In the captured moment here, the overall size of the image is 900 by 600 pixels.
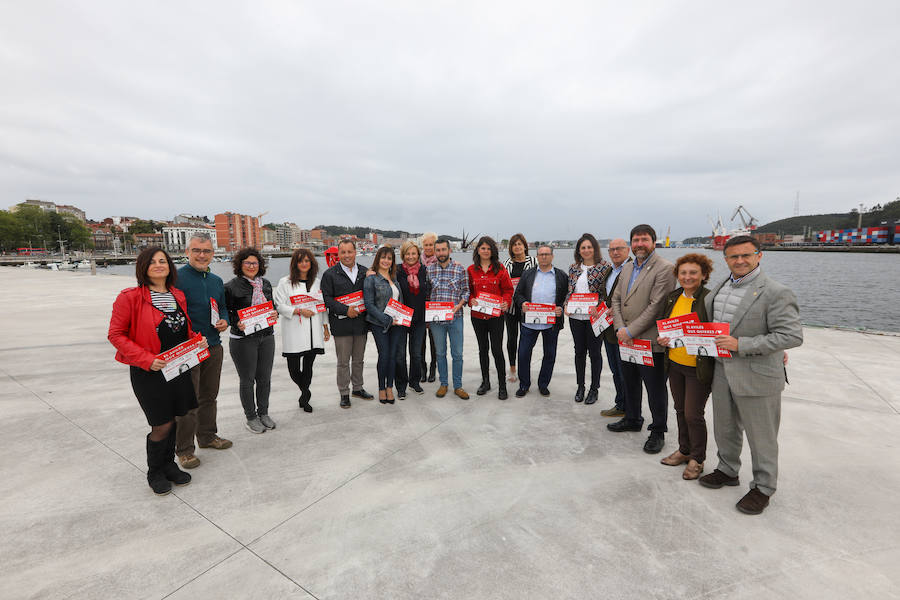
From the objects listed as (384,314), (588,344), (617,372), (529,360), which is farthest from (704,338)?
(384,314)

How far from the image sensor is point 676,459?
10.6 ft

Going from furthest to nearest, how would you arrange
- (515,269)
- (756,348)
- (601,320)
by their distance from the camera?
(515,269) < (601,320) < (756,348)

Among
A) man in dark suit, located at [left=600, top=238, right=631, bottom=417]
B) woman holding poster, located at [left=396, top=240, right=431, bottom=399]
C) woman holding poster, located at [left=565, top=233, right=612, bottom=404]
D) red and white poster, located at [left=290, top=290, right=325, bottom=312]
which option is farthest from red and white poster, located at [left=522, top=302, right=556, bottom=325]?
red and white poster, located at [left=290, top=290, right=325, bottom=312]

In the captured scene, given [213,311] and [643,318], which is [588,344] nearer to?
[643,318]

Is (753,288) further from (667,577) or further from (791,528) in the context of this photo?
(667,577)

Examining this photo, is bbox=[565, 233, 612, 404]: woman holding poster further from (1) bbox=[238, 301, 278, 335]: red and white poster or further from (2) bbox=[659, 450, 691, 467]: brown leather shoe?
(1) bbox=[238, 301, 278, 335]: red and white poster

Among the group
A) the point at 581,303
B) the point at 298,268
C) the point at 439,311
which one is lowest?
the point at 439,311

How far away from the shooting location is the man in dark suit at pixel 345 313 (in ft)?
14.4

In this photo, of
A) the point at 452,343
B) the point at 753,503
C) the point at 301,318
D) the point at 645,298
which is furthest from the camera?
the point at 452,343

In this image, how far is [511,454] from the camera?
11.1 feet

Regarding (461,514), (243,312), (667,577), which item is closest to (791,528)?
(667,577)

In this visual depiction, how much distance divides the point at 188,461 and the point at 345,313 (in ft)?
6.42

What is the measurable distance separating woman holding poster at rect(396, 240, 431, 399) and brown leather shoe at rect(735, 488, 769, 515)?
338cm

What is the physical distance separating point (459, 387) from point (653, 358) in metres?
2.30
